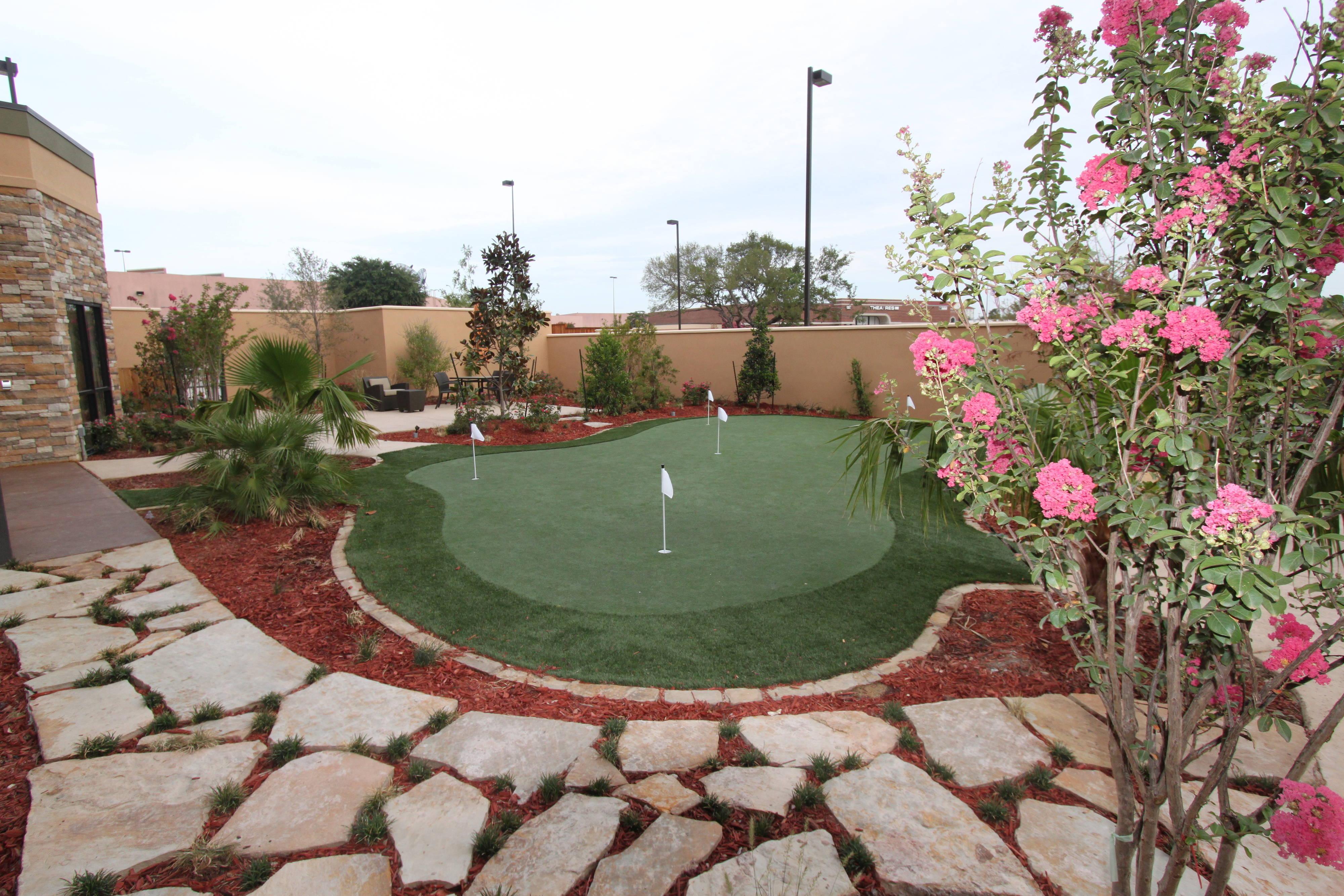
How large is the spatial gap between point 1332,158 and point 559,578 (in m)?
3.71

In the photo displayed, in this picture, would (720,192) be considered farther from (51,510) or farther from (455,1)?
(51,510)

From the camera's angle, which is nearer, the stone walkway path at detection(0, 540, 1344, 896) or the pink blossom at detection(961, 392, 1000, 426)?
the pink blossom at detection(961, 392, 1000, 426)

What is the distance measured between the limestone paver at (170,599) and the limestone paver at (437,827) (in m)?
2.41

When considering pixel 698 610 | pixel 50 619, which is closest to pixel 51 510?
pixel 50 619

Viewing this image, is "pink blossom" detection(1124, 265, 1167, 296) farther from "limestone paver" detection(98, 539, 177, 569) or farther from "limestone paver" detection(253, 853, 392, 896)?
"limestone paver" detection(98, 539, 177, 569)

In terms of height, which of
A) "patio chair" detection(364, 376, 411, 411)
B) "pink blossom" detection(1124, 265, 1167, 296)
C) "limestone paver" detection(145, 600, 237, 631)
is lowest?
"limestone paver" detection(145, 600, 237, 631)

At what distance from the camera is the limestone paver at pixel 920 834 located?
5.34 feet

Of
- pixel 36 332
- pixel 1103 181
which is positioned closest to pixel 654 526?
pixel 1103 181

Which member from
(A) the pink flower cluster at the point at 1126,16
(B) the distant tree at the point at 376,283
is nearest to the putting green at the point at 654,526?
(A) the pink flower cluster at the point at 1126,16

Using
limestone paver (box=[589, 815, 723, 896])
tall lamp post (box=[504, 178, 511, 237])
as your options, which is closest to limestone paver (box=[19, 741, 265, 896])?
limestone paver (box=[589, 815, 723, 896])

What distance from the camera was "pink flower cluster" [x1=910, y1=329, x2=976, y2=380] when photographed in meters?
1.54

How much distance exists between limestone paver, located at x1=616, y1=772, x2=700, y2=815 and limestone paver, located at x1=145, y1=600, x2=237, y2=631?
8.67 ft

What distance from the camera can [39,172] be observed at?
273 inches

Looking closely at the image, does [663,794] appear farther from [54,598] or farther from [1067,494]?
[54,598]
